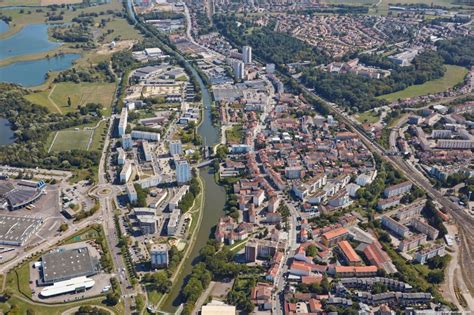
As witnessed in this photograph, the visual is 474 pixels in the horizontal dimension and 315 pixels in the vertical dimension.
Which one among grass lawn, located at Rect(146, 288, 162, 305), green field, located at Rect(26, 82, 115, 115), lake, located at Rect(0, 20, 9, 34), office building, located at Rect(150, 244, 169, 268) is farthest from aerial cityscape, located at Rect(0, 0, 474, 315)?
lake, located at Rect(0, 20, 9, 34)

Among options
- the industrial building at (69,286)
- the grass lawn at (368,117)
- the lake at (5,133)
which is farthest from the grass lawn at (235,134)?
the industrial building at (69,286)

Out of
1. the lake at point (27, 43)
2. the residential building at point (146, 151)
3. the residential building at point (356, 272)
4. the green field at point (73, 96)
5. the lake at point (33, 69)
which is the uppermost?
the lake at point (27, 43)

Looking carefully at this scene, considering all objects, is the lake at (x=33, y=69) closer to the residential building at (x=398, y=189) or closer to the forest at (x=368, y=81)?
the forest at (x=368, y=81)

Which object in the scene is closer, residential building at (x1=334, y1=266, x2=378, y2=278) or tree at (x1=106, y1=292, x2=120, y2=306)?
tree at (x1=106, y1=292, x2=120, y2=306)

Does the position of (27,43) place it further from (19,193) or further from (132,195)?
(132,195)

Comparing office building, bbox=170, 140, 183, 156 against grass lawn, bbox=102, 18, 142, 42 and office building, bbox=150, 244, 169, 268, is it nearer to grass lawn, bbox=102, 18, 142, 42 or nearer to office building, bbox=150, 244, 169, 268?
office building, bbox=150, 244, 169, 268

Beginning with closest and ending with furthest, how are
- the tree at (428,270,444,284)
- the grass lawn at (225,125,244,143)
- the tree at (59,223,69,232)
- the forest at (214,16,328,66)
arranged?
the tree at (428,270,444,284) < the tree at (59,223,69,232) < the grass lawn at (225,125,244,143) < the forest at (214,16,328,66)

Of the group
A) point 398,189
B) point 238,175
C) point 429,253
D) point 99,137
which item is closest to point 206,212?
point 238,175
